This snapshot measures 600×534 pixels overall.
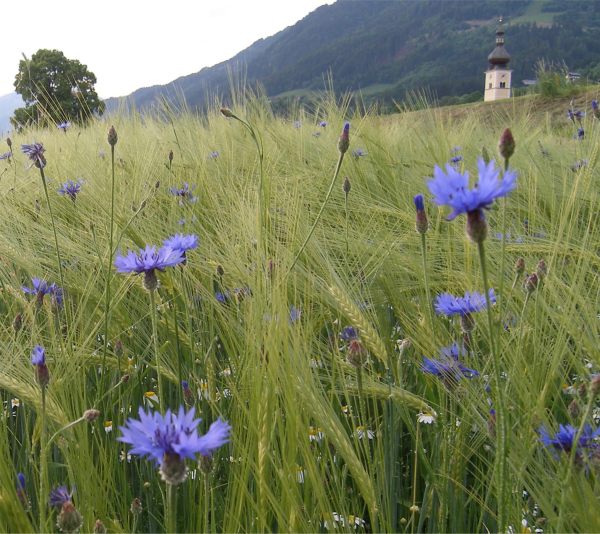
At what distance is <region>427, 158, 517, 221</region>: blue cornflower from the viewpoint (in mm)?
668

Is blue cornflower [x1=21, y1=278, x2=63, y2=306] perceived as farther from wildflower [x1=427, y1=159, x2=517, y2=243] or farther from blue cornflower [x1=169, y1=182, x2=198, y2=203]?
A: wildflower [x1=427, y1=159, x2=517, y2=243]

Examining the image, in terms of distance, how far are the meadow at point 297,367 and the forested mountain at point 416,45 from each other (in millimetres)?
55679

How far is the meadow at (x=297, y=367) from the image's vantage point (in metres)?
0.76

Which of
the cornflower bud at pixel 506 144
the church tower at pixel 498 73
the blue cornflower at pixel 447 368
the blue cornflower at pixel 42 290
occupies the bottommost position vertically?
the blue cornflower at pixel 447 368

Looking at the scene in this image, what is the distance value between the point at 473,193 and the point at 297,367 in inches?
13.1

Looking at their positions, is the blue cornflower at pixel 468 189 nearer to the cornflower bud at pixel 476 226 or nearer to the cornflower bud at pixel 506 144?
the cornflower bud at pixel 476 226

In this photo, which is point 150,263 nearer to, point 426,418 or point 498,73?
point 426,418

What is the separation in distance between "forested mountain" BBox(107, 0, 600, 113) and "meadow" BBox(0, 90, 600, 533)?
55.7m

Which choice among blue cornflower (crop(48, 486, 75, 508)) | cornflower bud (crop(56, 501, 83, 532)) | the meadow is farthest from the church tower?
cornflower bud (crop(56, 501, 83, 532))

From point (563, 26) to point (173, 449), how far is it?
297 feet

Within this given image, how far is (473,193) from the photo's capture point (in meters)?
0.68

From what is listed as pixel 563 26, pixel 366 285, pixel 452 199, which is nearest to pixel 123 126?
pixel 366 285

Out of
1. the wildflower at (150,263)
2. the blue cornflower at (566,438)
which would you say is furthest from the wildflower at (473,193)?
the wildflower at (150,263)

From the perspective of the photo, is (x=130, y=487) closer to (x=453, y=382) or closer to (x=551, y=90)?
(x=453, y=382)
